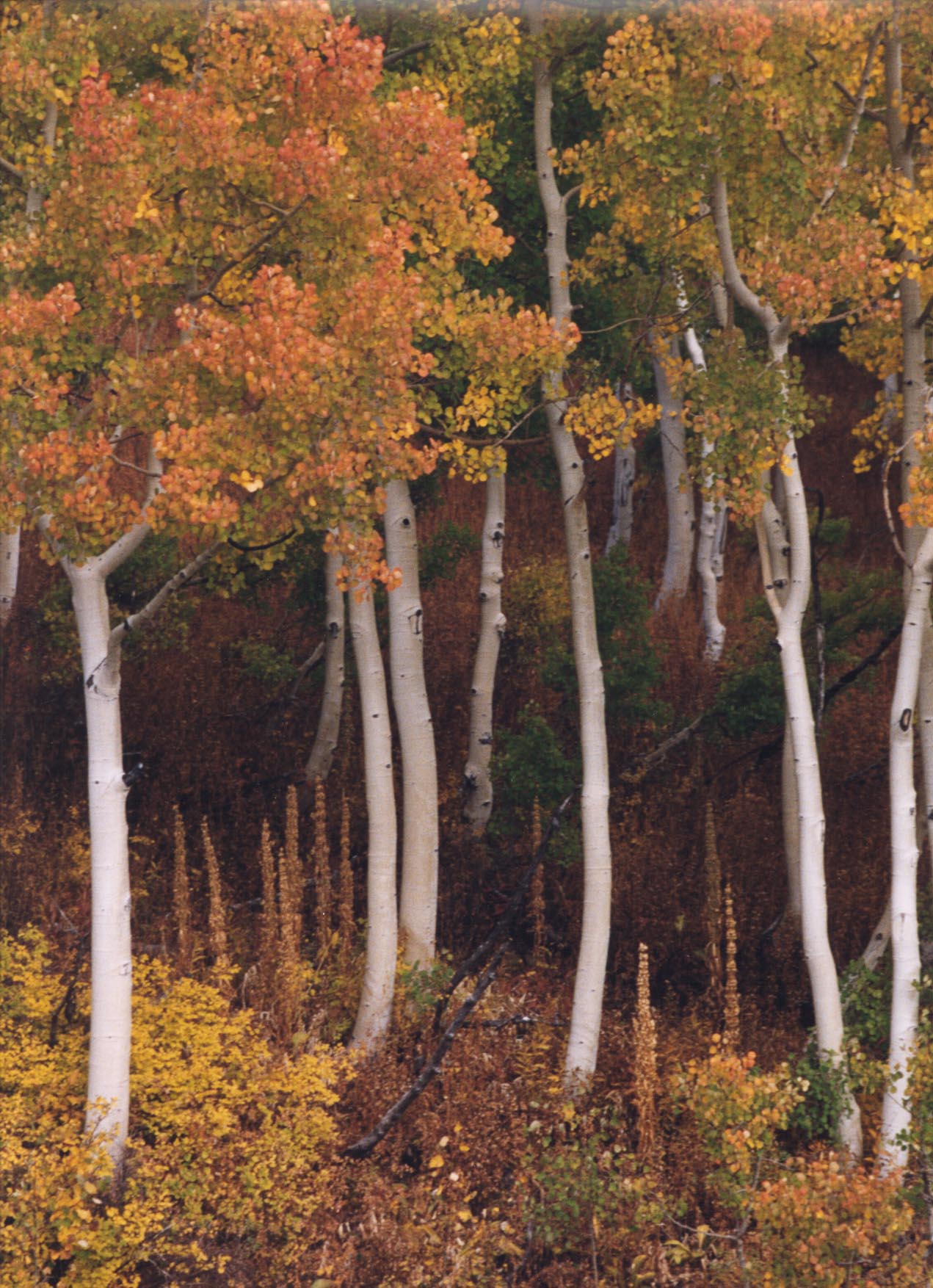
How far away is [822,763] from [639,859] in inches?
110

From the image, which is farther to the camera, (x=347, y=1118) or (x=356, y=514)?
(x=347, y=1118)

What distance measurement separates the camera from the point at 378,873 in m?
9.65

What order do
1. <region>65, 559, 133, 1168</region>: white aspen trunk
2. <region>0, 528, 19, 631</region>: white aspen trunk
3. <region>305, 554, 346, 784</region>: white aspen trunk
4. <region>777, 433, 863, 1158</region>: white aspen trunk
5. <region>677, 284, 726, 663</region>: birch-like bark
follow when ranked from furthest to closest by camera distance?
<region>677, 284, 726, 663</region>: birch-like bark
<region>0, 528, 19, 631</region>: white aspen trunk
<region>305, 554, 346, 784</region>: white aspen trunk
<region>777, 433, 863, 1158</region>: white aspen trunk
<region>65, 559, 133, 1168</region>: white aspen trunk

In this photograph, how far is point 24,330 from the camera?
25.2 feet

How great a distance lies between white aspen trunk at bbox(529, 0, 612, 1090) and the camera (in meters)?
9.37

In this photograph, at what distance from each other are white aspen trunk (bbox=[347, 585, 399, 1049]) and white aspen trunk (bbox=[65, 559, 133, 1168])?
6.97 ft

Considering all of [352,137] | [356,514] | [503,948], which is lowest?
[503,948]

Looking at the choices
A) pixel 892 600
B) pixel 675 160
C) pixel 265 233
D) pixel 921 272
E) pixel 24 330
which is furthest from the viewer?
pixel 892 600

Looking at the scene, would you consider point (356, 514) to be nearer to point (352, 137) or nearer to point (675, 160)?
point (352, 137)

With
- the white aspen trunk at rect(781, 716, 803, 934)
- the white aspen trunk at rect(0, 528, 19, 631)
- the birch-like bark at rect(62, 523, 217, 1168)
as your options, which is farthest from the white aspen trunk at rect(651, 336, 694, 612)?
the birch-like bark at rect(62, 523, 217, 1168)

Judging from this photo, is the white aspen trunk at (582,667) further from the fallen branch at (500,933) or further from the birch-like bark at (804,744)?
the birch-like bark at (804,744)

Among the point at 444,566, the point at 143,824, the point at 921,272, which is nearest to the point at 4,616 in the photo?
the point at 143,824

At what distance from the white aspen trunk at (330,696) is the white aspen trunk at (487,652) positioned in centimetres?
173

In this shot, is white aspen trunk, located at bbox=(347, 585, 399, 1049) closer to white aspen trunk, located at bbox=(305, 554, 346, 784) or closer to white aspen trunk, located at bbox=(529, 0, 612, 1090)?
white aspen trunk, located at bbox=(529, 0, 612, 1090)
